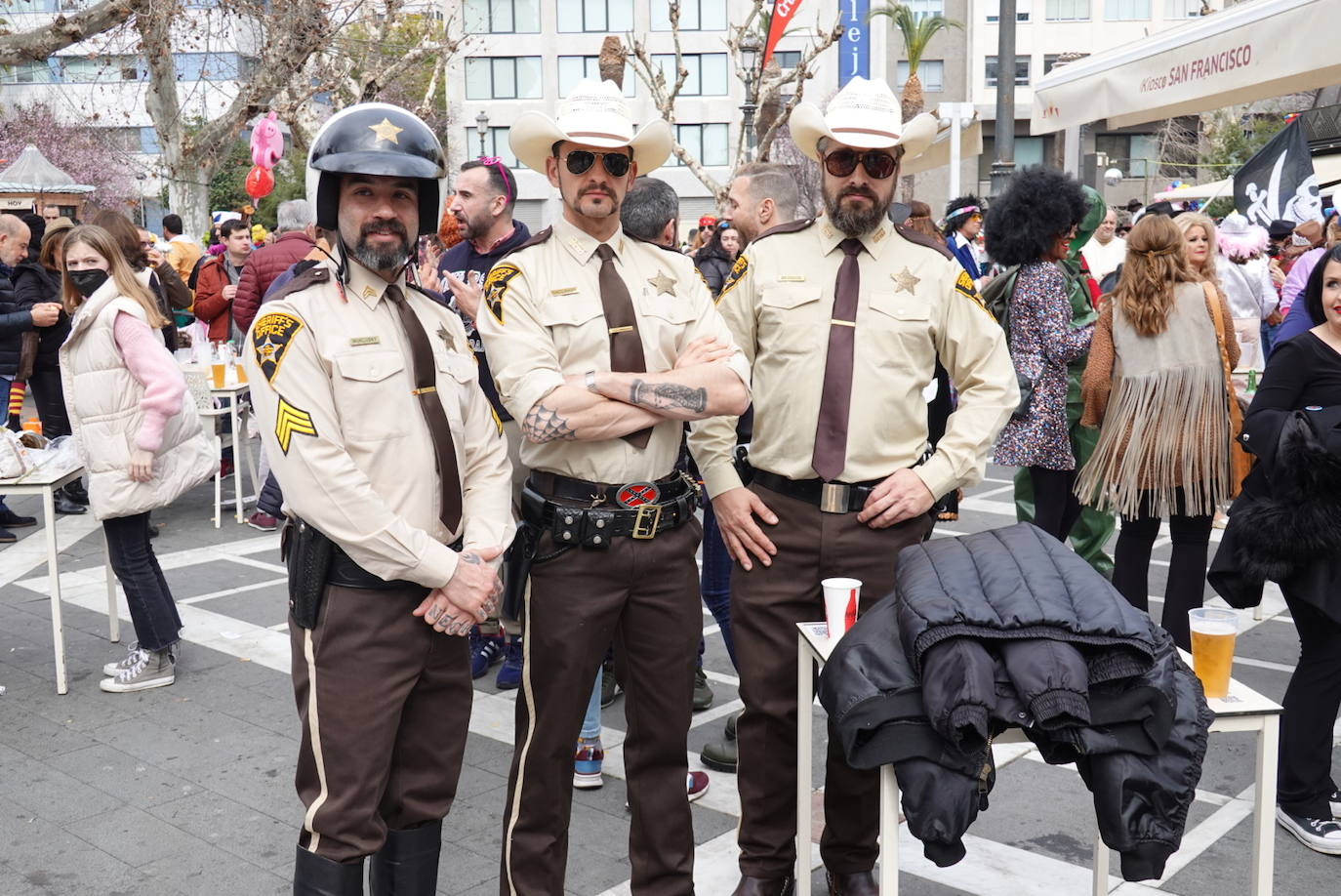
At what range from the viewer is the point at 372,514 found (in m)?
2.84

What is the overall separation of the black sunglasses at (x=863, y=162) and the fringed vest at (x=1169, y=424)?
104 inches

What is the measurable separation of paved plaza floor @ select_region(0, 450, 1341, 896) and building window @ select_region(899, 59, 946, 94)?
2084 inches

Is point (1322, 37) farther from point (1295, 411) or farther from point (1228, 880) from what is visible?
point (1228, 880)

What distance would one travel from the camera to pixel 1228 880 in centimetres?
380

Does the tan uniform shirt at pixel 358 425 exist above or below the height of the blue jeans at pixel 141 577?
above

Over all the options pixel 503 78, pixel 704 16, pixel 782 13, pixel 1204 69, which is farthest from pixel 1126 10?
pixel 1204 69

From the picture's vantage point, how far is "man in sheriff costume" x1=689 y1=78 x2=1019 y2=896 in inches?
141

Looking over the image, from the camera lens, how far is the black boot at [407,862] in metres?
3.13

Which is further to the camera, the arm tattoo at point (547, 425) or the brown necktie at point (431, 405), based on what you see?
the arm tattoo at point (547, 425)

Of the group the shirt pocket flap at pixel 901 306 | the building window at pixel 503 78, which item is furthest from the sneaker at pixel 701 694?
the building window at pixel 503 78

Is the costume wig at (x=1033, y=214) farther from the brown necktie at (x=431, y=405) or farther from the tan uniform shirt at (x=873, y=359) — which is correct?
the brown necktie at (x=431, y=405)

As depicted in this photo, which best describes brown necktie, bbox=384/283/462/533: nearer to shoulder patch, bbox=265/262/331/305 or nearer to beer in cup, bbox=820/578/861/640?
shoulder patch, bbox=265/262/331/305

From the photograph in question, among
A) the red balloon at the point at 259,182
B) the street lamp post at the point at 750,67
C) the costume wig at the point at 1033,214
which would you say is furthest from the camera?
the street lamp post at the point at 750,67

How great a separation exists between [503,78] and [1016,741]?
54.4 meters
